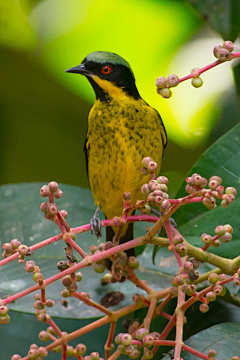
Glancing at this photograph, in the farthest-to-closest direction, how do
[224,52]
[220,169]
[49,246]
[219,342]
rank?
1. [49,246]
2. [220,169]
3. [219,342]
4. [224,52]

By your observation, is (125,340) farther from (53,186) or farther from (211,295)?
(53,186)

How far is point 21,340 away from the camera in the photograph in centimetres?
224

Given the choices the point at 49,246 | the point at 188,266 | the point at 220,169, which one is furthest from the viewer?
the point at 49,246

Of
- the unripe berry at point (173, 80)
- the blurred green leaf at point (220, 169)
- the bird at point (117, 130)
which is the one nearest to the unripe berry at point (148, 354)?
the blurred green leaf at point (220, 169)

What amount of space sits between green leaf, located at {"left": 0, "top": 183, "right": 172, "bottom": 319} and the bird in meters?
0.16

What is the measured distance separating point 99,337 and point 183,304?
3.18 feet

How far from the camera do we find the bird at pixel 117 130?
→ 2.15m

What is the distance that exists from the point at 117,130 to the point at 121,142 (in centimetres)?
6

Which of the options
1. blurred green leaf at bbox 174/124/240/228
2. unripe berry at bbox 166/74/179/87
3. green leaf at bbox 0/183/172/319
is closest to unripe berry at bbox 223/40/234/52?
unripe berry at bbox 166/74/179/87

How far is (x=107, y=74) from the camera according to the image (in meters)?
2.19

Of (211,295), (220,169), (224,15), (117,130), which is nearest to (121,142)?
(117,130)

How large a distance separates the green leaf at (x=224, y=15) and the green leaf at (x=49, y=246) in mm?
1069

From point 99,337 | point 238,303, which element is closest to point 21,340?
point 99,337

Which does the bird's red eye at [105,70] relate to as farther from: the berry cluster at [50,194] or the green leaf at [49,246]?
the berry cluster at [50,194]
